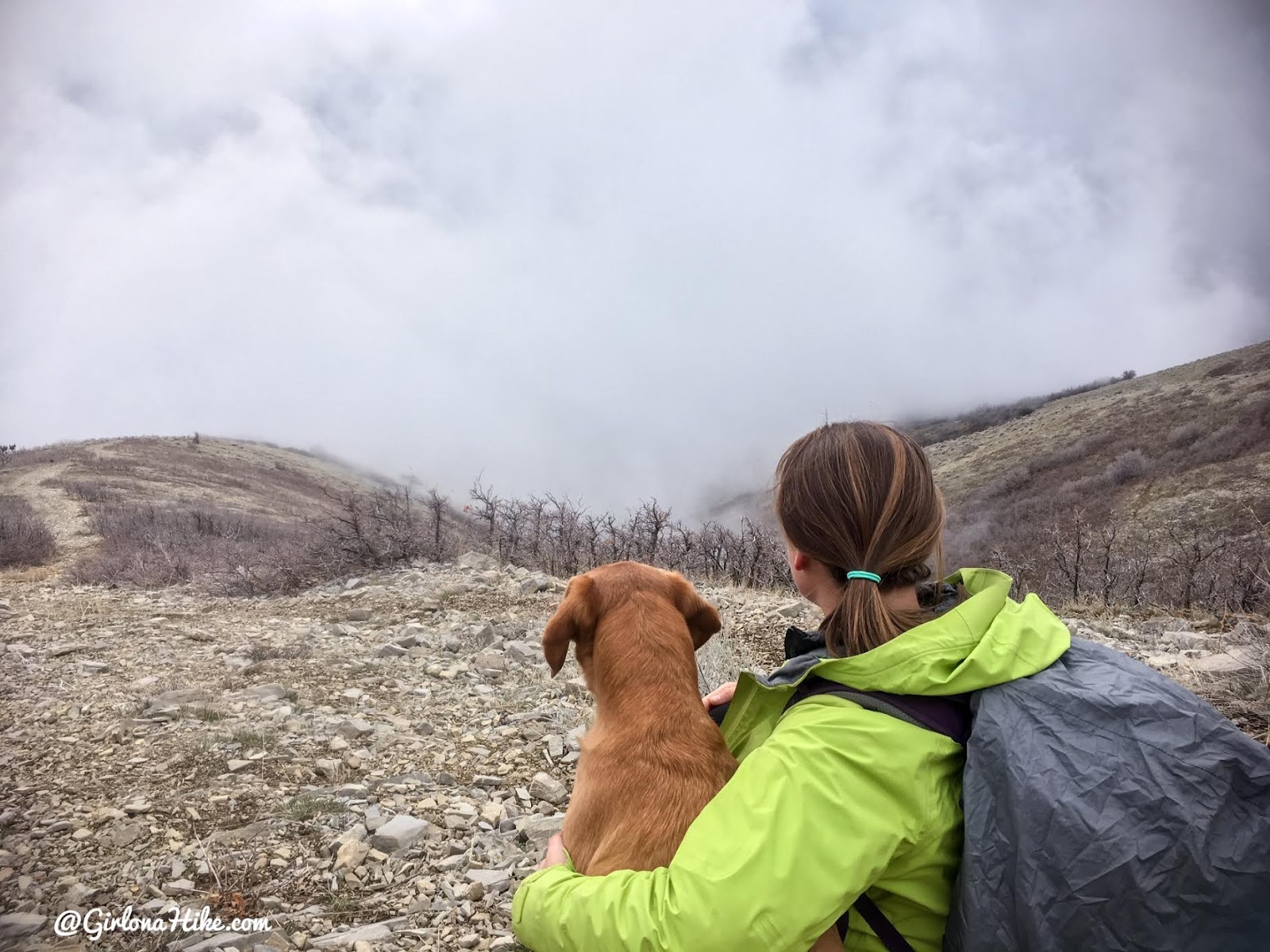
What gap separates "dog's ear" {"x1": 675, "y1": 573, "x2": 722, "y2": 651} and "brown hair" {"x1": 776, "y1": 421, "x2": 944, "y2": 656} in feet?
3.07

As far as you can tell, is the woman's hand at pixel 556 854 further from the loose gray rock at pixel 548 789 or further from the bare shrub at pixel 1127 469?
the bare shrub at pixel 1127 469

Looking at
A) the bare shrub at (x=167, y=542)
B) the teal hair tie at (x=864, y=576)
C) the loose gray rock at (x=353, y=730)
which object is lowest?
the loose gray rock at (x=353, y=730)

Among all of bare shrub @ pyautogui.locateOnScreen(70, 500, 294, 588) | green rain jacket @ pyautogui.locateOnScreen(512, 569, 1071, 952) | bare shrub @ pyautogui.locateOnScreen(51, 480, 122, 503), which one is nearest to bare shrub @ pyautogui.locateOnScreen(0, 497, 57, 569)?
bare shrub @ pyautogui.locateOnScreen(70, 500, 294, 588)

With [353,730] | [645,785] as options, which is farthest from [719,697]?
[353,730]

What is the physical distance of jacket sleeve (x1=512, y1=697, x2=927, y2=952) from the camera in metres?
1.27

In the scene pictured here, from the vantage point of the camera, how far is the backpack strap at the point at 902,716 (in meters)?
1.46

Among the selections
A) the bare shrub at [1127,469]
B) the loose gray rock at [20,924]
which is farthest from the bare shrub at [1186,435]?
the loose gray rock at [20,924]

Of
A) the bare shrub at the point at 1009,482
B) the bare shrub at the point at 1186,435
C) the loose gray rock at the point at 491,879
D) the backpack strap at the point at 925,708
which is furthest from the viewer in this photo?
the bare shrub at the point at 1009,482

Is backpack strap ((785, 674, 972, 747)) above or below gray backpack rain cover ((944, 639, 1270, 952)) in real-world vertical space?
above

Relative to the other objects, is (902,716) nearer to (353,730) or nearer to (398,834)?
(398,834)

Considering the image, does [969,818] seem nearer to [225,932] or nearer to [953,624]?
[953,624]

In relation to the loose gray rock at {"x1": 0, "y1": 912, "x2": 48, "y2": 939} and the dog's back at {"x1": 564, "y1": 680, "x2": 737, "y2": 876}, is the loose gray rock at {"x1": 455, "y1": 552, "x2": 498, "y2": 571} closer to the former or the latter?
the loose gray rock at {"x1": 0, "y1": 912, "x2": 48, "y2": 939}

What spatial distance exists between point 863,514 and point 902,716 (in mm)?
517

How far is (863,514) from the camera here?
1778 mm
